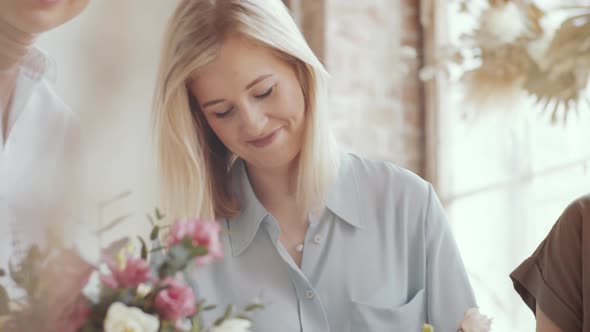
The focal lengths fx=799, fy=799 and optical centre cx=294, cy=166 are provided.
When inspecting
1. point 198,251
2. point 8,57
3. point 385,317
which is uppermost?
point 8,57

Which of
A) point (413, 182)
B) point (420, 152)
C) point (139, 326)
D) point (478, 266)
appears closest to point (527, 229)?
point (478, 266)

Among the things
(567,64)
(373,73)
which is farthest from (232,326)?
(373,73)

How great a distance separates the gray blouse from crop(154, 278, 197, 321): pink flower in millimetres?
469

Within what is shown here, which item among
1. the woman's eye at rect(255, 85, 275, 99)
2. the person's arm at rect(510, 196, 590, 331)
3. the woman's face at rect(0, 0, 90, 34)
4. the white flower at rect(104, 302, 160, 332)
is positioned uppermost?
the woman's face at rect(0, 0, 90, 34)

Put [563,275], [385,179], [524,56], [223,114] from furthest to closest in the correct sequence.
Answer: [524,56]
[385,179]
[223,114]
[563,275]

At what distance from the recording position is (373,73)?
119 inches

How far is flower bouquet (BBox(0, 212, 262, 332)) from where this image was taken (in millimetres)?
924

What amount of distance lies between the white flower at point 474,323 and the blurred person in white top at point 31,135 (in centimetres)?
65

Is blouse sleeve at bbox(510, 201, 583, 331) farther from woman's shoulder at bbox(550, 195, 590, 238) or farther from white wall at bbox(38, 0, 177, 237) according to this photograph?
white wall at bbox(38, 0, 177, 237)

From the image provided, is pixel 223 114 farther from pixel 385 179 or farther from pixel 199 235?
pixel 199 235

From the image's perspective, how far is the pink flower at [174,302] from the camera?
930 mm

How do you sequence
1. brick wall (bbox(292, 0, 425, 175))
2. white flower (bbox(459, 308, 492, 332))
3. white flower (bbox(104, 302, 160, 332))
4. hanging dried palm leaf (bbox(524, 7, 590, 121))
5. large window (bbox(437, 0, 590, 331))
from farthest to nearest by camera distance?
brick wall (bbox(292, 0, 425, 175)) → large window (bbox(437, 0, 590, 331)) → hanging dried palm leaf (bbox(524, 7, 590, 121)) → white flower (bbox(459, 308, 492, 332)) → white flower (bbox(104, 302, 160, 332))

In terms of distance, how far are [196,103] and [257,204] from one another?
23 cm

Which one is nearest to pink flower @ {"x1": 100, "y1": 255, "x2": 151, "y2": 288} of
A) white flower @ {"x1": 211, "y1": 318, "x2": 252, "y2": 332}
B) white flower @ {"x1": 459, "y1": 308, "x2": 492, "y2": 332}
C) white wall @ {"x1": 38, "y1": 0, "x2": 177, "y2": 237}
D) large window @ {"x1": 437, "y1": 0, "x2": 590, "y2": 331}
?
white flower @ {"x1": 211, "y1": 318, "x2": 252, "y2": 332}
